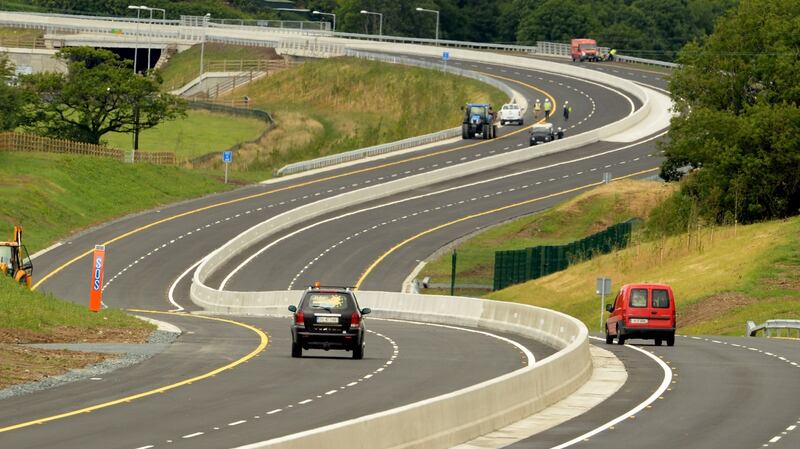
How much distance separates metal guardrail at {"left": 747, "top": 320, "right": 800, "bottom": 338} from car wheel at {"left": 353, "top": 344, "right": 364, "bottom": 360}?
65.2 ft

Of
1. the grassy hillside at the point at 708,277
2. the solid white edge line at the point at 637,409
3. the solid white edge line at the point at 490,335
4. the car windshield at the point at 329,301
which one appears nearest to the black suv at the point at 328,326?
the car windshield at the point at 329,301

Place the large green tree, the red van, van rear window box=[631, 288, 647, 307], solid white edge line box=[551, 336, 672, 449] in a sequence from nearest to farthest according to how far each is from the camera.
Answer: solid white edge line box=[551, 336, 672, 449] < the red van < van rear window box=[631, 288, 647, 307] < the large green tree

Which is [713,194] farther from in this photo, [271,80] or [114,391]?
[271,80]

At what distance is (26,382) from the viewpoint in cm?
2833

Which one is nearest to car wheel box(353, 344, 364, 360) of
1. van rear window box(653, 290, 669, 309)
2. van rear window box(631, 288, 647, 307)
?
van rear window box(631, 288, 647, 307)

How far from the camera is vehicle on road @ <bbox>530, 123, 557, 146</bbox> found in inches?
4557

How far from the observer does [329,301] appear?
3606 centimetres

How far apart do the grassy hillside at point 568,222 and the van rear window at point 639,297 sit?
3576cm

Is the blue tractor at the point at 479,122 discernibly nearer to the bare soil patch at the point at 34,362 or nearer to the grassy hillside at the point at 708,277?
the grassy hillside at the point at 708,277

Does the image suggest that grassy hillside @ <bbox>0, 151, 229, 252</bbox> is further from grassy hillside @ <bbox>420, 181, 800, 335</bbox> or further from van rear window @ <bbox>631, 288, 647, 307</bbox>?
van rear window @ <bbox>631, 288, 647, 307</bbox>

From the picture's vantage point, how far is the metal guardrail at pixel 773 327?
51188mm

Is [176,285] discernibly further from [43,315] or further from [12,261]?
[43,315]

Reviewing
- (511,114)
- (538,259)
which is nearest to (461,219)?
(538,259)

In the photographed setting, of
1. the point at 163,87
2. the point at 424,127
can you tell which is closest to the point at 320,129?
the point at 424,127
